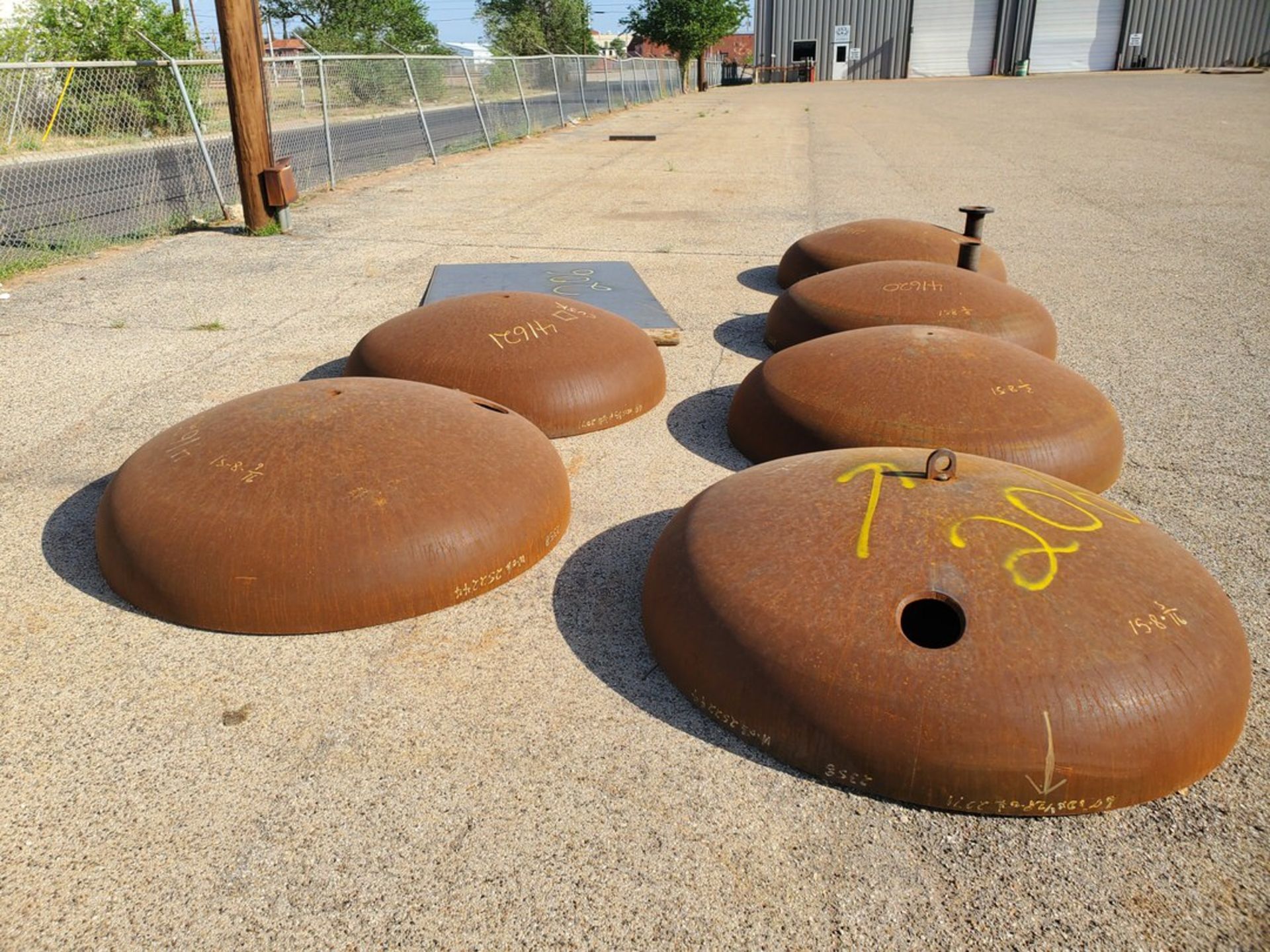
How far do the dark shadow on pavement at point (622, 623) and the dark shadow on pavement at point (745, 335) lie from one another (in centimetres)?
265

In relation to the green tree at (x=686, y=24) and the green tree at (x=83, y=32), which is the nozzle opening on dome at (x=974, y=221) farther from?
the green tree at (x=686, y=24)

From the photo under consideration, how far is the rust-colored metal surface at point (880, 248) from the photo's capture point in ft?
23.0

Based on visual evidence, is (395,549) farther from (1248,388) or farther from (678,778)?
(1248,388)

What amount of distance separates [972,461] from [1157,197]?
12.0 m

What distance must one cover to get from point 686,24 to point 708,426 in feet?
179

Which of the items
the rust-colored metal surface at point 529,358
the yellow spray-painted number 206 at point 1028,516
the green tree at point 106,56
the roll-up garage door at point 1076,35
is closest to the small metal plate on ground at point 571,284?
the rust-colored metal surface at point 529,358

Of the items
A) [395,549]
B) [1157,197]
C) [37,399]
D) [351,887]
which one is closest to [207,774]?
[351,887]

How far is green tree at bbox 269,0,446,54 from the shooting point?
4428 centimetres

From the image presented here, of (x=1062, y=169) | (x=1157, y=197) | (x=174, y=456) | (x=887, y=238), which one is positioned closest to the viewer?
(x=174, y=456)

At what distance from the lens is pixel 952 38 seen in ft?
187

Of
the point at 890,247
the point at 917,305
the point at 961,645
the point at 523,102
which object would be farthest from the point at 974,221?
the point at 523,102

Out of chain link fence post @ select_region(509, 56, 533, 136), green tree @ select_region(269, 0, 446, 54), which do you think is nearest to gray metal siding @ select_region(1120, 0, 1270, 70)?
green tree @ select_region(269, 0, 446, 54)

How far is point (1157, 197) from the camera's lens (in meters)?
12.7

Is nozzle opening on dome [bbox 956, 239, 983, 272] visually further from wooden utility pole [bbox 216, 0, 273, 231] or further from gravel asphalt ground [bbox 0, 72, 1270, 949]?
wooden utility pole [bbox 216, 0, 273, 231]
